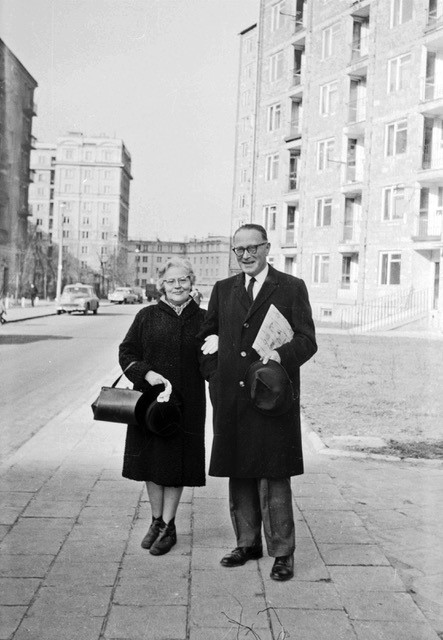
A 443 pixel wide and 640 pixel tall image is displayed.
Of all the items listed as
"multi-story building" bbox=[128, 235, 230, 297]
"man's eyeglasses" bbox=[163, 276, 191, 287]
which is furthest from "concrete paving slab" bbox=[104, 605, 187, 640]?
"multi-story building" bbox=[128, 235, 230, 297]

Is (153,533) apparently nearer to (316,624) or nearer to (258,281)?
(316,624)

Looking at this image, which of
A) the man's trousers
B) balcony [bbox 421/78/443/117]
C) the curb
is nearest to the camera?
the man's trousers

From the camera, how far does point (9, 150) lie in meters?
4.82

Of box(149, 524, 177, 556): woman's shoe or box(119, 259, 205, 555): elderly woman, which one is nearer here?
box(149, 524, 177, 556): woman's shoe

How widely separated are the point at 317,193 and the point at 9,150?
26.0 feet

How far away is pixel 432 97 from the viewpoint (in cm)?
2122

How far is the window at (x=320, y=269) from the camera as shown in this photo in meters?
15.6

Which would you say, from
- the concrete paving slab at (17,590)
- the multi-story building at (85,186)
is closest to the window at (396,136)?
the multi-story building at (85,186)

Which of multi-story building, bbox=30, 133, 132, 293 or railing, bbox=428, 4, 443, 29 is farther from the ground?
railing, bbox=428, 4, 443, 29

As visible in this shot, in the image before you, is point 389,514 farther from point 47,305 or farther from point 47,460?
point 47,305

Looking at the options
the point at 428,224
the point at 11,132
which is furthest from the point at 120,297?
the point at 11,132

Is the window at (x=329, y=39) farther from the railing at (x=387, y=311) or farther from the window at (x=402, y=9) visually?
the railing at (x=387, y=311)

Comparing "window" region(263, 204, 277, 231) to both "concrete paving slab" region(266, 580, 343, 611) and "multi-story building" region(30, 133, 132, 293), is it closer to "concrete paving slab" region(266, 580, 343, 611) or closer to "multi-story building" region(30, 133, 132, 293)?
"multi-story building" region(30, 133, 132, 293)

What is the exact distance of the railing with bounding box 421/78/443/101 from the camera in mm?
20312
